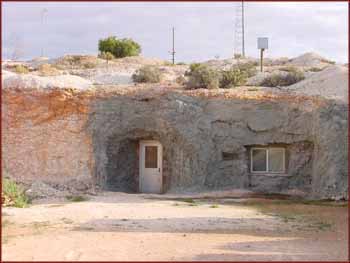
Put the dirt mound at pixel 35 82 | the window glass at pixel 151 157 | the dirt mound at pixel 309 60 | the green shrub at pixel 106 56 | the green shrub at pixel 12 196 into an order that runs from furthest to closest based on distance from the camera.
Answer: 1. the green shrub at pixel 106 56
2. the dirt mound at pixel 309 60
3. the window glass at pixel 151 157
4. the dirt mound at pixel 35 82
5. the green shrub at pixel 12 196

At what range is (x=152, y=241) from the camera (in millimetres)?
14078

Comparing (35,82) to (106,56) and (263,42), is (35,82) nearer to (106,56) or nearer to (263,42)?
(263,42)

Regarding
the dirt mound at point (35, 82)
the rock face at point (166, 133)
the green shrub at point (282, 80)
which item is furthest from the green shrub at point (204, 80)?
the dirt mound at point (35, 82)

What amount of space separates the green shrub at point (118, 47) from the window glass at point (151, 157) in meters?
25.7

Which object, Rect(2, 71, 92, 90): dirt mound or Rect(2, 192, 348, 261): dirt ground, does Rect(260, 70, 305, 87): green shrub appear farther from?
Rect(2, 192, 348, 261): dirt ground

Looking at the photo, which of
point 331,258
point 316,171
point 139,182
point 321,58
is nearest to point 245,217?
point 331,258

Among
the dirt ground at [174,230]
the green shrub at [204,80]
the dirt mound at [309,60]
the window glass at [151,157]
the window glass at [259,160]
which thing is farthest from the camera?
the dirt mound at [309,60]

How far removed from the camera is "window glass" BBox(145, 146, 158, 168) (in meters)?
26.5

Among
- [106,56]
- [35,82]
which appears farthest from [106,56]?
[35,82]

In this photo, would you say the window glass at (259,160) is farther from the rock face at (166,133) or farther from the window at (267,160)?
the rock face at (166,133)

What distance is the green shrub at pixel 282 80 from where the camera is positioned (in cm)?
3008

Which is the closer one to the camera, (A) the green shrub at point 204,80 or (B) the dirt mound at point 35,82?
(B) the dirt mound at point 35,82

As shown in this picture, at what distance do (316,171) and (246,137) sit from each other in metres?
3.03

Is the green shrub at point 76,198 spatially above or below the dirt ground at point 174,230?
below
